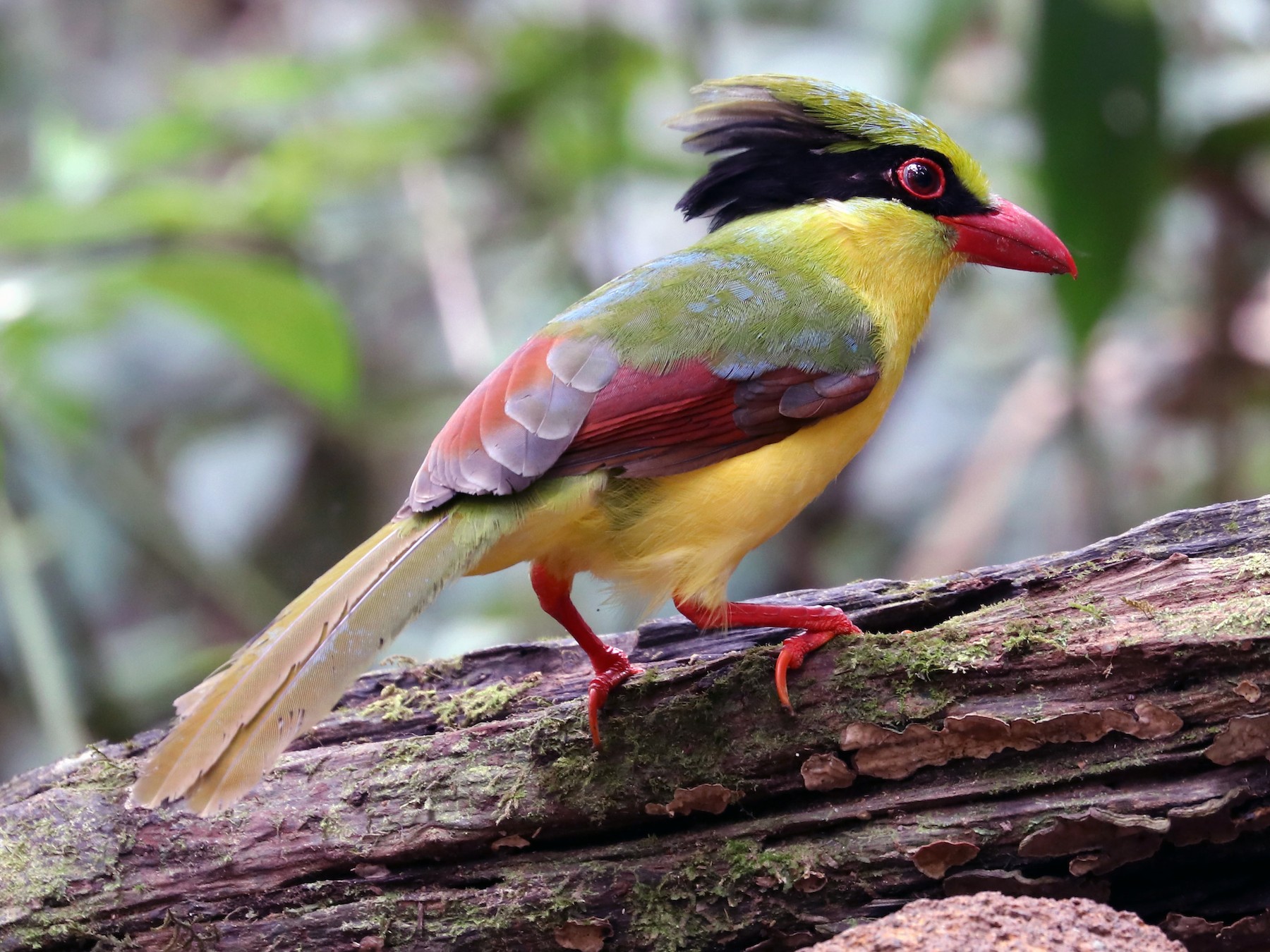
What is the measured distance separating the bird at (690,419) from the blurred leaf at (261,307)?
5.43ft

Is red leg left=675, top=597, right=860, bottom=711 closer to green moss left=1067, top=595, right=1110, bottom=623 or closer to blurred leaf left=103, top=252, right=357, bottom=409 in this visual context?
green moss left=1067, top=595, right=1110, bottom=623

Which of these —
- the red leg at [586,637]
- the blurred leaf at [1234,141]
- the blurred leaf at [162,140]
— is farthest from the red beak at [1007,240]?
the blurred leaf at [162,140]

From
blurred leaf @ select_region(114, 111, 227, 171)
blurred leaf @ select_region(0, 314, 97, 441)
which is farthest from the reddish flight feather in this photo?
blurred leaf @ select_region(114, 111, 227, 171)

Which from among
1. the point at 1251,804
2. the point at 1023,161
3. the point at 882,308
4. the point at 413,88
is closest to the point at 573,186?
the point at 413,88

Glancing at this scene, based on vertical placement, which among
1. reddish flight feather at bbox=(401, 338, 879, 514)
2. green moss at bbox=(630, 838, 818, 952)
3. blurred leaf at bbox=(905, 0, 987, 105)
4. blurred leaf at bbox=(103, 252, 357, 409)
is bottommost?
green moss at bbox=(630, 838, 818, 952)

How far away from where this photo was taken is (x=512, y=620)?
19.7 feet

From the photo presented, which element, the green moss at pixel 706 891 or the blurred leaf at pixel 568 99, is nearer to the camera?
the green moss at pixel 706 891

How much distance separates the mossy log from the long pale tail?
54cm

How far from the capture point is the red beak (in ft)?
11.0

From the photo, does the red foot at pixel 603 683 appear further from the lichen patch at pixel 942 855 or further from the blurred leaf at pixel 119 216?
the blurred leaf at pixel 119 216

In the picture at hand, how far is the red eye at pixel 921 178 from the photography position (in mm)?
3297

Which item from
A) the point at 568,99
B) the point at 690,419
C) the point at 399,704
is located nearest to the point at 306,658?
the point at 399,704

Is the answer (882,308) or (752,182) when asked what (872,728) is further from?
(752,182)

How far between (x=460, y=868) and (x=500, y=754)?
0.29 meters
